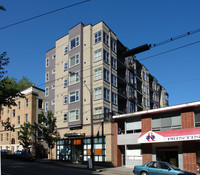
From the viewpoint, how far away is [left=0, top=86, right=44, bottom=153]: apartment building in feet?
158

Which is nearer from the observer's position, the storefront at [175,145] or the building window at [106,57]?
the storefront at [175,145]

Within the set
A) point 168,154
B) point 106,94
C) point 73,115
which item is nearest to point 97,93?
point 106,94

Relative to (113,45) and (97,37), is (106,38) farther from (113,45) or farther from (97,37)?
(113,45)

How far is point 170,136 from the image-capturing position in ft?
83.7

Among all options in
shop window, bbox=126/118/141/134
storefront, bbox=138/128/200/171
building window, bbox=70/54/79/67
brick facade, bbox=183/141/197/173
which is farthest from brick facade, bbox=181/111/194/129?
building window, bbox=70/54/79/67

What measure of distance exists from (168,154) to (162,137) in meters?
2.27

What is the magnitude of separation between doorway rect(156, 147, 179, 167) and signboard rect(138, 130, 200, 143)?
149 centimetres

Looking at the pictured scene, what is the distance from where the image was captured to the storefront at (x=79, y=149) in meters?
32.8

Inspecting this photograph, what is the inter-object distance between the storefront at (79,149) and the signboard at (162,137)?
22.1ft

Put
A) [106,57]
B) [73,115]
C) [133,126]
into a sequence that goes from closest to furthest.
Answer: [133,126] → [73,115] → [106,57]

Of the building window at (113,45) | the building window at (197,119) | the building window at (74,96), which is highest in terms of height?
the building window at (113,45)

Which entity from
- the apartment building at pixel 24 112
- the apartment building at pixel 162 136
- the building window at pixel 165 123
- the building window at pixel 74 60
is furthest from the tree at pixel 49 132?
the building window at pixel 165 123

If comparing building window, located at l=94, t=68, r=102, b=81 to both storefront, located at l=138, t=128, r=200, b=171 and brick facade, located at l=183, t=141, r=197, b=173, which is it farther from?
brick facade, located at l=183, t=141, r=197, b=173

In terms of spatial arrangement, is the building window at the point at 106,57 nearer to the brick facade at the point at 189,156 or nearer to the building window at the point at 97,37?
the building window at the point at 97,37
